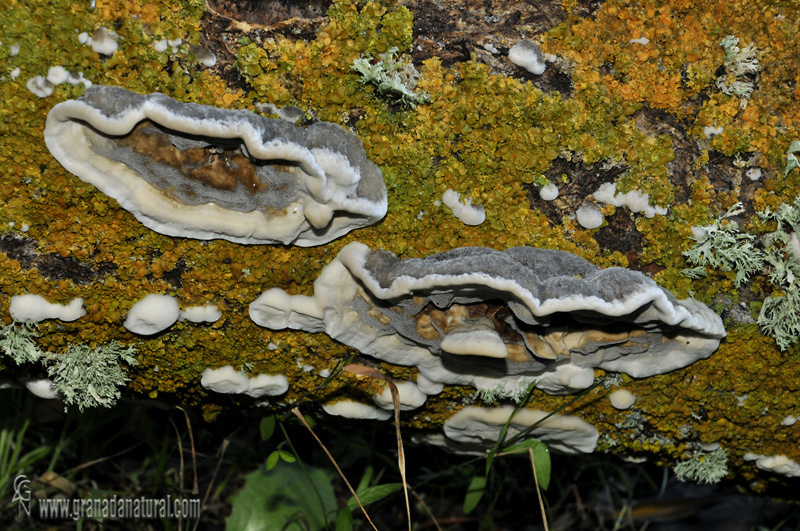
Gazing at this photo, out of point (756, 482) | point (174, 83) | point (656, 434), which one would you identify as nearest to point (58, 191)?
point (174, 83)

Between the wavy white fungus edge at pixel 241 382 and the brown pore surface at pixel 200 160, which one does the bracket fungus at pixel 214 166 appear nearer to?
the brown pore surface at pixel 200 160

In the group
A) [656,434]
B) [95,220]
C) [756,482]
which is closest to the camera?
[95,220]

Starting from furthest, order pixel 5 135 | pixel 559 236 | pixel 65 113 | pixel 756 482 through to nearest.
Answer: pixel 756 482 → pixel 559 236 → pixel 5 135 → pixel 65 113

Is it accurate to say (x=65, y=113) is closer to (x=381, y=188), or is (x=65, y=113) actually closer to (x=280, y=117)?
(x=280, y=117)

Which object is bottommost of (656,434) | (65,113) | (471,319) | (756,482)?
(756,482)

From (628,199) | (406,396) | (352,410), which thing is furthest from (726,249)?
(352,410)

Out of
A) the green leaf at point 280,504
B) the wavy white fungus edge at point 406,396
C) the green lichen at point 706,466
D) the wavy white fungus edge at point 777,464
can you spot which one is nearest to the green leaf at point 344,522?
the wavy white fungus edge at point 406,396

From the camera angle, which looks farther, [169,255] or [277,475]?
[277,475]

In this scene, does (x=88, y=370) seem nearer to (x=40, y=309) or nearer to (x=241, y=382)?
(x=40, y=309)
